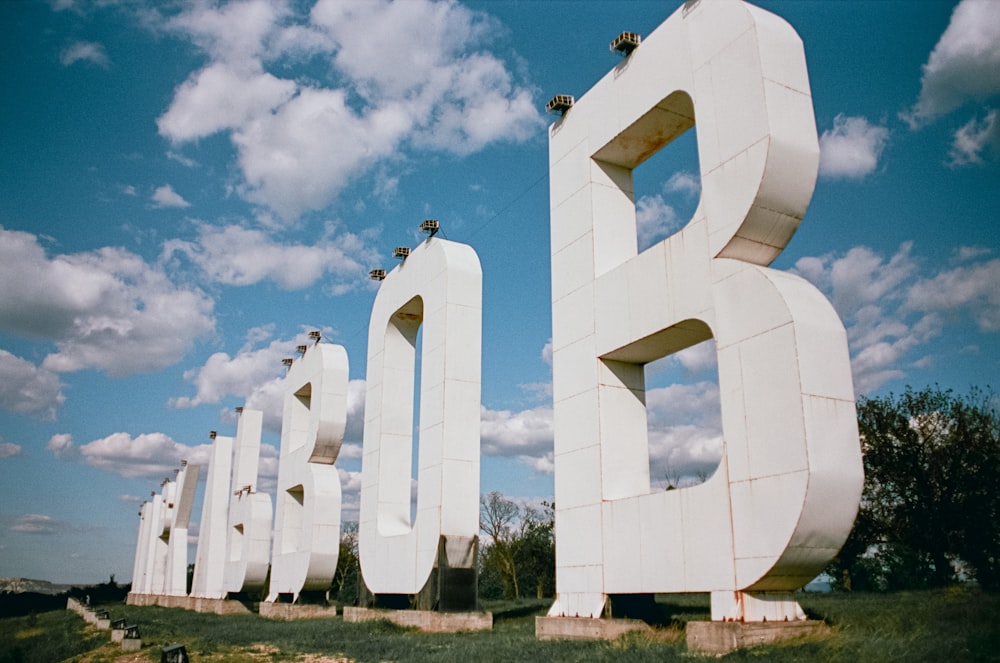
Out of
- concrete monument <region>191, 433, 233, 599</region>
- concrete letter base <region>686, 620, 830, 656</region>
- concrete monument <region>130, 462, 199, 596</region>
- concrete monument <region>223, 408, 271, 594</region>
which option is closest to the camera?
concrete letter base <region>686, 620, 830, 656</region>

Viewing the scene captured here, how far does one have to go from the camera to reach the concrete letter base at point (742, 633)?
426 inches

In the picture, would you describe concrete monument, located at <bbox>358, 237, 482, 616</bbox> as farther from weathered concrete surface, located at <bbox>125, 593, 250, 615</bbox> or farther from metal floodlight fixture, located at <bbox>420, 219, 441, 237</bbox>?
weathered concrete surface, located at <bbox>125, 593, 250, 615</bbox>

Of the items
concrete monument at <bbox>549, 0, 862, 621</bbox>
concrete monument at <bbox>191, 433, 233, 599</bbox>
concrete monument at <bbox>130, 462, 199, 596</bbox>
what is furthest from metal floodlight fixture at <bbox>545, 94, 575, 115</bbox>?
concrete monument at <bbox>130, 462, 199, 596</bbox>

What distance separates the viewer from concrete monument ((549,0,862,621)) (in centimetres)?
1097

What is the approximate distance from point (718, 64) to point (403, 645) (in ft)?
41.8

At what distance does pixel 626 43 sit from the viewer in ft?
51.9

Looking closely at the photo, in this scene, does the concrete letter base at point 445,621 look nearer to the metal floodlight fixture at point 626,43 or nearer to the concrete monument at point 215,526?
the metal floodlight fixture at point 626,43

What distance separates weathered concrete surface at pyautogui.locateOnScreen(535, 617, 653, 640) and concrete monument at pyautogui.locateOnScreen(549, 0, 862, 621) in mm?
274

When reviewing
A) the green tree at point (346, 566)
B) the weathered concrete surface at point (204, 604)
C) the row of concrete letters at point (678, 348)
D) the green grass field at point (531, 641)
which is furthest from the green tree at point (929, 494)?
the green tree at point (346, 566)

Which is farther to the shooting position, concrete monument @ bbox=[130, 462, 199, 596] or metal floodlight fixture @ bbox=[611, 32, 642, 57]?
concrete monument @ bbox=[130, 462, 199, 596]

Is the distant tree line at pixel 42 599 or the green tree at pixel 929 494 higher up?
the green tree at pixel 929 494

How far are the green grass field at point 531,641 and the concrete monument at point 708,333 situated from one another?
3.97ft

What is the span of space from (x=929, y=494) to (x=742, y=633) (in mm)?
25071

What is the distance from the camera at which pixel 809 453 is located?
1052 centimetres
